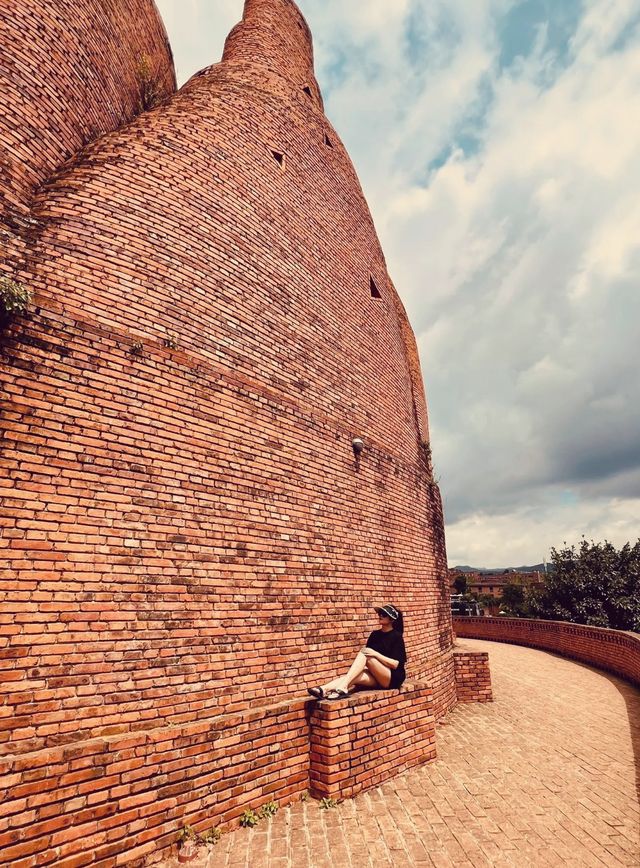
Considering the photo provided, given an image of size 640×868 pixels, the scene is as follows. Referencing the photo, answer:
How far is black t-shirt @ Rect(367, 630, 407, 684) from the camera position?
461cm

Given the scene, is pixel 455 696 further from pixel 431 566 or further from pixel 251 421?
pixel 251 421

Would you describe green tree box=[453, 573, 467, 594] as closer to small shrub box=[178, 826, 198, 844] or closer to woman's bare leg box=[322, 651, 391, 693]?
woman's bare leg box=[322, 651, 391, 693]

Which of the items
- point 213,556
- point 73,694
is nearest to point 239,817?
point 73,694

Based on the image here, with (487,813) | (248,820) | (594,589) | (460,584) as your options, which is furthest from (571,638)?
(460,584)

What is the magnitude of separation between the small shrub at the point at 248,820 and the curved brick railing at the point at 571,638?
8.17 meters

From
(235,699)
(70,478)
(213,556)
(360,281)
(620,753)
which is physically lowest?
(620,753)

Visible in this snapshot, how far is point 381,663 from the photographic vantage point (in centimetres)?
451

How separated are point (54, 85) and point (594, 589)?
1795cm

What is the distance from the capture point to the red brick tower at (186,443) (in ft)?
10.3

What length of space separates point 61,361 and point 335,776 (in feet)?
13.1

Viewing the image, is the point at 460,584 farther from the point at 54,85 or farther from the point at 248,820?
the point at 54,85

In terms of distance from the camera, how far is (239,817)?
3443 millimetres

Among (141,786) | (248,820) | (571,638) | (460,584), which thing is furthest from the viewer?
(460,584)

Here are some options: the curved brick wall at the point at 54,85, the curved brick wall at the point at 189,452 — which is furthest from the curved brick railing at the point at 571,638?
the curved brick wall at the point at 54,85
